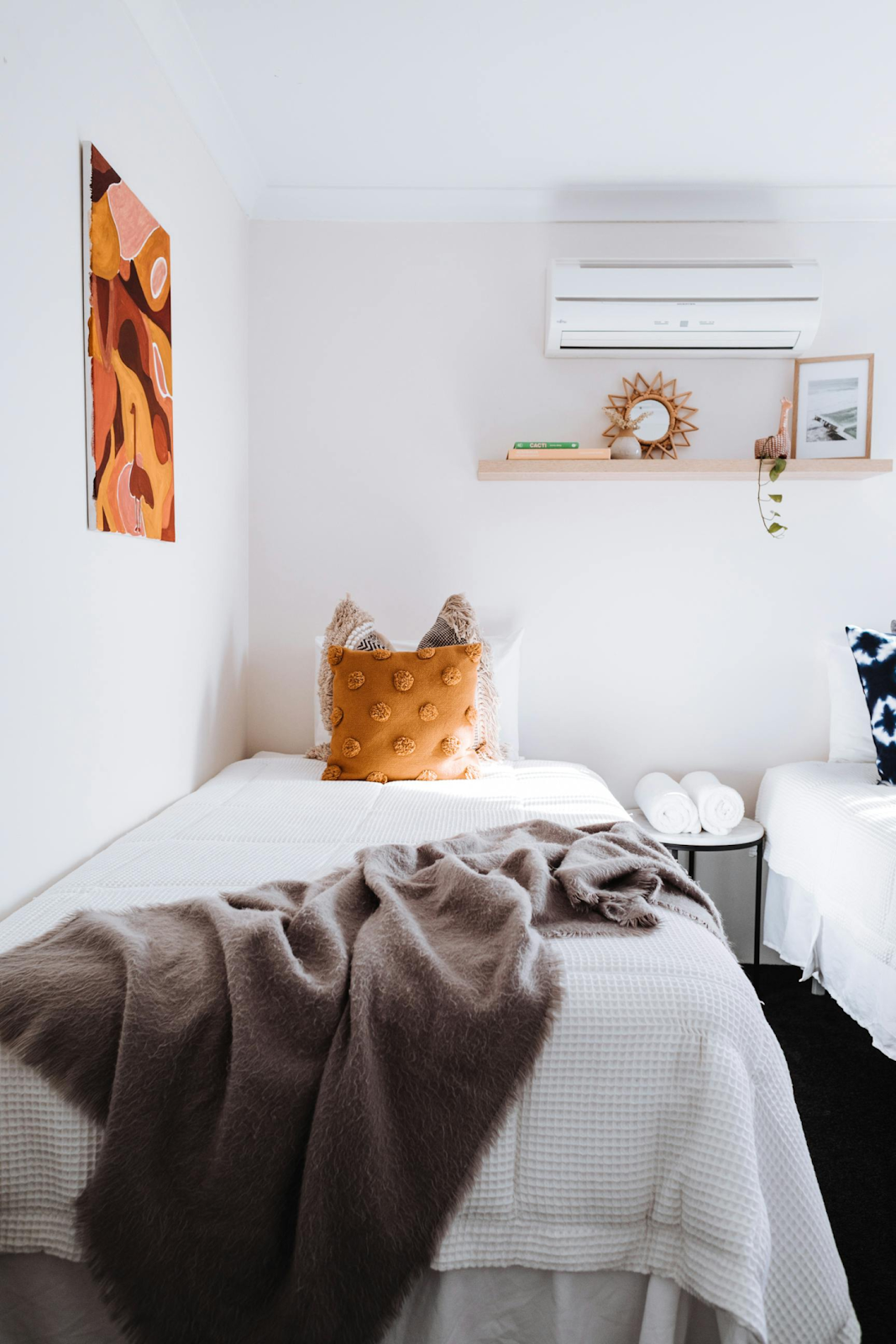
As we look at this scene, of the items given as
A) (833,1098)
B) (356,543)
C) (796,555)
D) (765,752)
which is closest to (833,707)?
(765,752)

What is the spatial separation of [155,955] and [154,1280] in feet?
1.26

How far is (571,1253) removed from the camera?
3.62 feet

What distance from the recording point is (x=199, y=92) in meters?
2.28

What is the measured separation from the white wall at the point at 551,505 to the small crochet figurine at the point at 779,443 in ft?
0.40

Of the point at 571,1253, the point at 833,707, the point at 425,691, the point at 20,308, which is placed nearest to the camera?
the point at 571,1253

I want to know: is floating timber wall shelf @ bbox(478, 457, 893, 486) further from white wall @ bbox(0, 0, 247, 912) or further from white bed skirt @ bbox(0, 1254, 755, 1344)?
white bed skirt @ bbox(0, 1254, 755, 1344)

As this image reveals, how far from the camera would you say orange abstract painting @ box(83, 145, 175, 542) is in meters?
1.75

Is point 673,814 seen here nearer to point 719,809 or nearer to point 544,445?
point 719,809

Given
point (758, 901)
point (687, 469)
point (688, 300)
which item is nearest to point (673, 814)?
point (758, 901)

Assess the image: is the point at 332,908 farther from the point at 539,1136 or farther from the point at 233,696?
the point at 233,696

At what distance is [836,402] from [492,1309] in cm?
278

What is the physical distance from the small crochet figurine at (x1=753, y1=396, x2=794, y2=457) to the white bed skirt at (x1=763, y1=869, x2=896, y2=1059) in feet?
4.41

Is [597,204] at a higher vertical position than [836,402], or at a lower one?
higher

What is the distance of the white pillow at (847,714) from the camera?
9.05 ft
